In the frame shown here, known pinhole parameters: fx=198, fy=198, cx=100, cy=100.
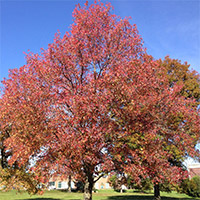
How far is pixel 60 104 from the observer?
40.4 ft

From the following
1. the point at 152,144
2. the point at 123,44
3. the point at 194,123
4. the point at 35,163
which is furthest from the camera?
the point at 194,123

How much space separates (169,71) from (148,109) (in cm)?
2085

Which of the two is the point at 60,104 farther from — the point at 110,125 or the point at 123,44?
the point at 123,44

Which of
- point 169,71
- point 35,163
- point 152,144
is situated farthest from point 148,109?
point 169,71

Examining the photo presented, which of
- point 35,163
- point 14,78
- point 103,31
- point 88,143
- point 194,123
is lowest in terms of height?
point 35,163

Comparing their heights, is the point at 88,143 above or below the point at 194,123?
below

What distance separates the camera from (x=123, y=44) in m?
14.7

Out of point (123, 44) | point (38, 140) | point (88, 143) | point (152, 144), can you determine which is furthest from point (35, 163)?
point (123, 44)

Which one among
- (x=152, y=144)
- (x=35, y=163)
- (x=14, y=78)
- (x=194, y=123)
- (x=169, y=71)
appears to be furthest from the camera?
(x=169, y=71)

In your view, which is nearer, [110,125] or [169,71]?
[110,125]

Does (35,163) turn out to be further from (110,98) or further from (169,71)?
(169,71)

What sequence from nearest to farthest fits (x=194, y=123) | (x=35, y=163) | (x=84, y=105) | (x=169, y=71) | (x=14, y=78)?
(x=84, y=105) → (x=35, y=163) → (x=14, y=78) → (x=194, y=123) → (x=169, y=71)

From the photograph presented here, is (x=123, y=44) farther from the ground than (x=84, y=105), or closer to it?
farther from the ground

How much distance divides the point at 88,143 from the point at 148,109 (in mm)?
4651
